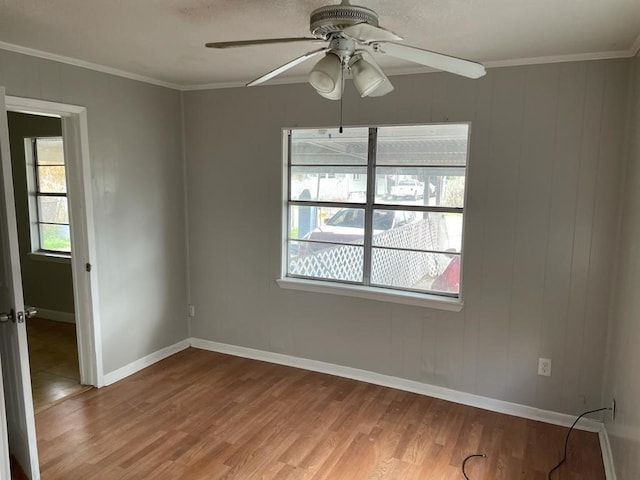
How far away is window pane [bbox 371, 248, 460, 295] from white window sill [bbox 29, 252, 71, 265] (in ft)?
10.9

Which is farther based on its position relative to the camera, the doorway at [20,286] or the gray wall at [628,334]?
the doorway at [20,286]

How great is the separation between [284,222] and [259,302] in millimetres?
737

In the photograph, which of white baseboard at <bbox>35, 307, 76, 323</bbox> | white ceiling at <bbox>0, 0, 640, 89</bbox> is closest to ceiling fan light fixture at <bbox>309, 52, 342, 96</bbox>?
white ceiling at <bbox>0, 0, 640, 89</bbox>

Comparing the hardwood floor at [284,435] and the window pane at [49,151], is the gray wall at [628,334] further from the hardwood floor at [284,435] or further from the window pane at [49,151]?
the window pane at [49,151]

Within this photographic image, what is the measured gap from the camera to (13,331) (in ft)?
7.32

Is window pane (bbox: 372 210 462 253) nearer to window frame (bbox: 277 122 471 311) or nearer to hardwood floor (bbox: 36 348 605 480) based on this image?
window frame (bbox: 277 122 471 311)

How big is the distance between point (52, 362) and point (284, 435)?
2.28 meters

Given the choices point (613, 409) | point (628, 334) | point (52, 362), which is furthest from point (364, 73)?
point (52, 362)

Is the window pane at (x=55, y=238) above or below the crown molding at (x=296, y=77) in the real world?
below

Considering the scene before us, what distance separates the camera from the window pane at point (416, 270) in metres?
3.31

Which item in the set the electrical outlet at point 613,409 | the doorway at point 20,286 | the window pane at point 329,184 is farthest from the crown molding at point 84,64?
the electrical outlet at point 613,409

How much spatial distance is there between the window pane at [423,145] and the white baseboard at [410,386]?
1.64 meters

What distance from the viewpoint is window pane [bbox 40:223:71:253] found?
16.0 ft

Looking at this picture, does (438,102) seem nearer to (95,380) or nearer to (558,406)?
(558,406)
